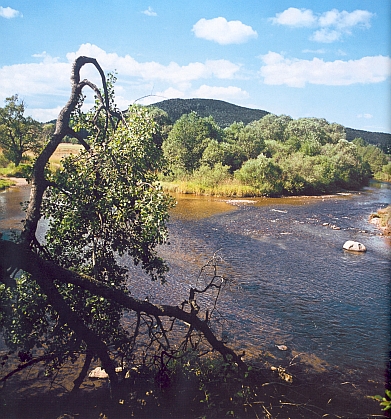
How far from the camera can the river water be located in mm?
10723

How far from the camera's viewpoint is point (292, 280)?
51.7 feet

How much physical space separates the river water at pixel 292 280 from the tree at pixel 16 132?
18.4 m

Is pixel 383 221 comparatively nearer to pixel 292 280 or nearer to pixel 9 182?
pixel 292 280

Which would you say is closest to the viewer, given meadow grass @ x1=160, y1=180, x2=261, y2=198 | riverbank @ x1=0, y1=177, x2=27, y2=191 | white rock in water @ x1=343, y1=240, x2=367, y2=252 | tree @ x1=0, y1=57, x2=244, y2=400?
tree @ x1=0, y1=57, x2=244, y2=400

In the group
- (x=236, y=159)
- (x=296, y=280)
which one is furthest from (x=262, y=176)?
(x=296, y=280)

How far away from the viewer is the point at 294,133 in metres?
78.5

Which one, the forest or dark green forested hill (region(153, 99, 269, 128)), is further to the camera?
dark green forested hill (region(153, 99, 269, 128))

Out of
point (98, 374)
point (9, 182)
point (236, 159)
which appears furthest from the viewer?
point (236, 159)

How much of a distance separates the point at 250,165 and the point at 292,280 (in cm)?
2953

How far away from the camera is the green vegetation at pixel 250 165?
1714 inches

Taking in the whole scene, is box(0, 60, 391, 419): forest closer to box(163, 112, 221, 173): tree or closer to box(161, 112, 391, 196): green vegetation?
box(161, 112, 391, 196): green vegetation

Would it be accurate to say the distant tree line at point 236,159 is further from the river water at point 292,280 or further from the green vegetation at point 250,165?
the river water at point 292,280

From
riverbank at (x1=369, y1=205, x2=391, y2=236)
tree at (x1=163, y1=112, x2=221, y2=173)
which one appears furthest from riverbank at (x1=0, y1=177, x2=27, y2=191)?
riverbank at (x1=369, y1=205, x2=391, y2=236)

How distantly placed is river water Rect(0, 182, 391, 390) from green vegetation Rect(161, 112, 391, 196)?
12992mm
